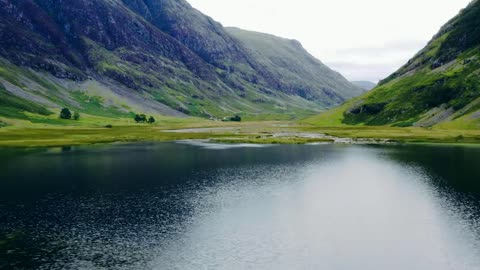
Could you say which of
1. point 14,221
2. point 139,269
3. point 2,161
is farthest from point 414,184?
point 2,161

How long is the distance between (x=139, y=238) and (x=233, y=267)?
1676 cm

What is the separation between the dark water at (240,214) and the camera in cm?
5188

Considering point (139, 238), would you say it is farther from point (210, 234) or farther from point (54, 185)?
point (54, 185)

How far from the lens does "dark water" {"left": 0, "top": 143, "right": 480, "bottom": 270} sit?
51.9m

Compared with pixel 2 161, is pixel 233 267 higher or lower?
lower

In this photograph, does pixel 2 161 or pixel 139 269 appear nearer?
pixel 139 269

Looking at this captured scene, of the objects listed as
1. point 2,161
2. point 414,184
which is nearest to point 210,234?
point 414,184

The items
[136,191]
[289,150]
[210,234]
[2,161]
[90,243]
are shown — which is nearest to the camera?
[90,243]

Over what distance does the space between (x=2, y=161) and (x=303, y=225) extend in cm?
10765

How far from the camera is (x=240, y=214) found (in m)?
71.8

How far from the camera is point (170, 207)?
76250 millimetres

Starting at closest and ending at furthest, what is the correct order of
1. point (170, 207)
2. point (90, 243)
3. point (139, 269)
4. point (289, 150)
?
point (139, 269), point (90, 243), point (170, 207), point (289, 150)

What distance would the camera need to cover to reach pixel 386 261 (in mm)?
50688

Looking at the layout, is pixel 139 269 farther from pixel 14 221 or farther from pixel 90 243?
pixel 14 221
